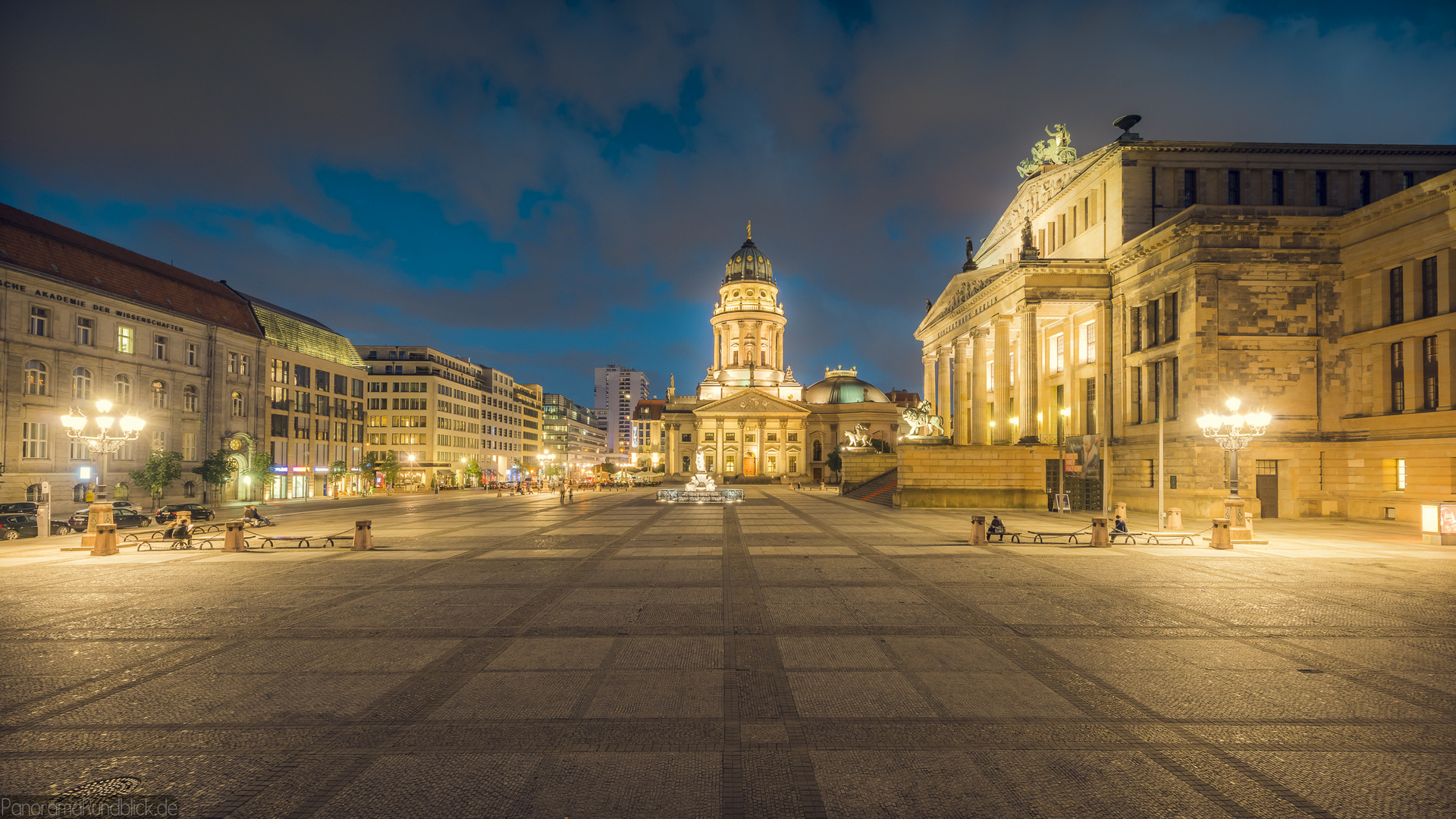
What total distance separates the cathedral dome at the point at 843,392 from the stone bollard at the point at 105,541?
120m

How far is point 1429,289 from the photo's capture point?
34.2 m

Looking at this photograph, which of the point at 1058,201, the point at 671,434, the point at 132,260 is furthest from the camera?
the point at 671,434

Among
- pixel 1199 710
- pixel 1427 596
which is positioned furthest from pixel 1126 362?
pixel 1199 710

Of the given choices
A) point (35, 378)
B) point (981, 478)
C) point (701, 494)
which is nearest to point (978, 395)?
point (981, 478)

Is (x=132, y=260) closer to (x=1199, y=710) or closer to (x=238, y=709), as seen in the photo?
(x=238, y=709)

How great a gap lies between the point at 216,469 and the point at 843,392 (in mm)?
103918

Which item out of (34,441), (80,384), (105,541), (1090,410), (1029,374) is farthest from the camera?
(1090,410)

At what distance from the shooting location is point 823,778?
6727 millimetres

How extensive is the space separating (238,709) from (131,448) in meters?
53.5

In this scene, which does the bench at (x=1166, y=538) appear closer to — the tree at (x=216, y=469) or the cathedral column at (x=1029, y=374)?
the cathedral column at (x=1029, y=374)

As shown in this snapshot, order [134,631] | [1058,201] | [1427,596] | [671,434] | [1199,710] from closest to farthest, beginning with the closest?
1. [1199,710]
2. [134,631]
3. [1427,596]
4. [1058,201]
5. [671,434]

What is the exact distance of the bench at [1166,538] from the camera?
86.6 feet

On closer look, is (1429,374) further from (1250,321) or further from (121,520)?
(121,520)

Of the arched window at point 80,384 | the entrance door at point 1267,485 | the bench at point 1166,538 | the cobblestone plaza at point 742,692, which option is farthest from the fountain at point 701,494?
the arched window at point 80,384
